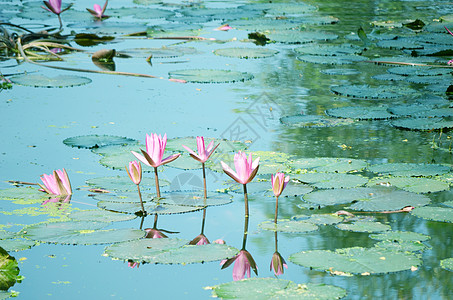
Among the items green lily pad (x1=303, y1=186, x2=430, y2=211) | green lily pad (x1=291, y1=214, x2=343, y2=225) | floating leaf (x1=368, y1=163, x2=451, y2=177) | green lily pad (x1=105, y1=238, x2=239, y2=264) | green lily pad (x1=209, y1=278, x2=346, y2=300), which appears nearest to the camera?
green lily pad (x1=209, y1=278, x2=346, y2=300)

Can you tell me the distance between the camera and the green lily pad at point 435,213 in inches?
91.4

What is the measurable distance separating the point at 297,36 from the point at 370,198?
11.3 feet

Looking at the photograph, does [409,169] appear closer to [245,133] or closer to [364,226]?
[364,226]

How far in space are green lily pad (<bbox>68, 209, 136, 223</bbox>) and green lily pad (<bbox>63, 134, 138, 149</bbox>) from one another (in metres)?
0.78

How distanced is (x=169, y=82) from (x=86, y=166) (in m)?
1.57

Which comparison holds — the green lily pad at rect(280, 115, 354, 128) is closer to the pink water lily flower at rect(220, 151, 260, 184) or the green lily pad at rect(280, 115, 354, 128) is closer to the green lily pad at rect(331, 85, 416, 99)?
the green lily pad at rect(331, 85, 416, 99)

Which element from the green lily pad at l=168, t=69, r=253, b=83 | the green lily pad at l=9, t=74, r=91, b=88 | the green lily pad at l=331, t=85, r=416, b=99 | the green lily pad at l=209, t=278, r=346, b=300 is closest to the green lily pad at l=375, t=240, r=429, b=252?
the green lily pad at l=209, t=278, r=346, b=300

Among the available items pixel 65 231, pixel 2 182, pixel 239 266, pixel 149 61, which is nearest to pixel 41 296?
pixel 65 231

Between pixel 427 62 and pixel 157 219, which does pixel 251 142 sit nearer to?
pixel 157 219

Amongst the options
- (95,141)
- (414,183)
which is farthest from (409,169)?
(95,141)

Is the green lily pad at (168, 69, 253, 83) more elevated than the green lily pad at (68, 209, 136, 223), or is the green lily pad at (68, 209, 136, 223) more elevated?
the green lily pad at (168, 69, 253, 83)

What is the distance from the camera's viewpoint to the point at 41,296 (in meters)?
1.85

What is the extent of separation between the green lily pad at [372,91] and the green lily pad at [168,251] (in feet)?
6.80

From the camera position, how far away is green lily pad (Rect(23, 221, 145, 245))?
2156mm
